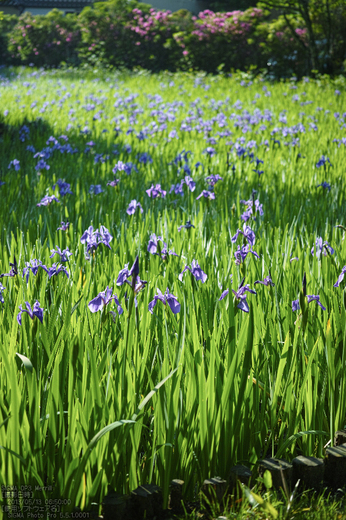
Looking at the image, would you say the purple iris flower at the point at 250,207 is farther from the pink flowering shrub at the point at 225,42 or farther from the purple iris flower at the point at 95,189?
the pink flowering shrub at the point at 225,42

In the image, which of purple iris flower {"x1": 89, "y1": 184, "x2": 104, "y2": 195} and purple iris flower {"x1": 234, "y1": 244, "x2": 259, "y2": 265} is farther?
purple iris flower {"x1": 89, "y1": 184, "x2": 104, "y2": 195}

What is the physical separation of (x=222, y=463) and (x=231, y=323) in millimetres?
377

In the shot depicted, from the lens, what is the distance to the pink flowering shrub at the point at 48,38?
22.5 m

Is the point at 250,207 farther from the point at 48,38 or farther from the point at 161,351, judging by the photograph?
the point at 48,38

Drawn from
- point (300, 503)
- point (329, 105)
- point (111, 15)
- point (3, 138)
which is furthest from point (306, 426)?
point (111, 15)

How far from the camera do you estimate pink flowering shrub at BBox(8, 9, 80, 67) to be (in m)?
22.5

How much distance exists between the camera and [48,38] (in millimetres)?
22859

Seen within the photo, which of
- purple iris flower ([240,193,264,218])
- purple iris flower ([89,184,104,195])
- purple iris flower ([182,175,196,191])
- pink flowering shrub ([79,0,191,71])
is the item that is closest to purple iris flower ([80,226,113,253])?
purple iris flower ([240,193,264,218])

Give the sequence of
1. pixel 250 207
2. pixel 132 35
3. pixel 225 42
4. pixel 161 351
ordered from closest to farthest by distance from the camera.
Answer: pixel 161 351, pixel 250 207, pixel 225 42, pixel 132 35

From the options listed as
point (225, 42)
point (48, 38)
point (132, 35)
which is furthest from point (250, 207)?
point (48, 38)

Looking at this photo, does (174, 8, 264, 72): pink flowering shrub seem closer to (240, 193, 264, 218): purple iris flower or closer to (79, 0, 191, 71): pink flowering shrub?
(79, 0, 191, 71): pink flowering shrub

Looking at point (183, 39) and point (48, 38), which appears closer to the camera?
point (183, 39)

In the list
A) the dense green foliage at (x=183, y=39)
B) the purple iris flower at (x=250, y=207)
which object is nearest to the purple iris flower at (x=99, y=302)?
the purple iris flower at (x=250, y=207)

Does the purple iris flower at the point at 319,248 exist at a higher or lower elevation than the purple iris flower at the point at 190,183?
lower
